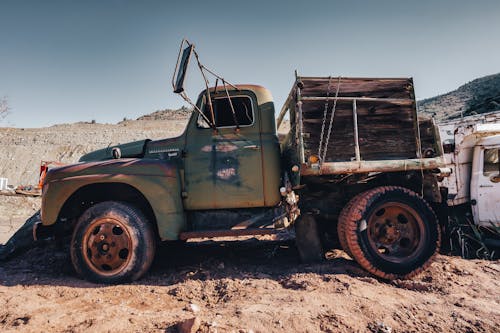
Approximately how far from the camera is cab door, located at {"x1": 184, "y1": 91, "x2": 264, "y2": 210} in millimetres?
4043

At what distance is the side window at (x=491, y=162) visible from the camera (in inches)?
209

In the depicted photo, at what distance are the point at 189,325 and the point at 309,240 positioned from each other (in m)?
2.17

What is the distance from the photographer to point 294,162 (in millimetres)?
4082

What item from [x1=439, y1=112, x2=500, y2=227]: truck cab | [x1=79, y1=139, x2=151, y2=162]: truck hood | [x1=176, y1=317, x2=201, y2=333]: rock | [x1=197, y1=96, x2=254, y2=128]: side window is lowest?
[x1=176, y1=317, x2=201, y2=333]: rock

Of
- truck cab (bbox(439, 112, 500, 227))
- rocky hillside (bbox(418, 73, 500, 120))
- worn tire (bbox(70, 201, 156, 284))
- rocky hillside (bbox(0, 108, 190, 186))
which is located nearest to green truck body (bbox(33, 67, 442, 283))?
worn tire (bbox(70, 201, 156, 284))

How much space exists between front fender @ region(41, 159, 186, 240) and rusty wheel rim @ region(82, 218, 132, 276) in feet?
1.53

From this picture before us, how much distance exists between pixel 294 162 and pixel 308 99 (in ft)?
2.65

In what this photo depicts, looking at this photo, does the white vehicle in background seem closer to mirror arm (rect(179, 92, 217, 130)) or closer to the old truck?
the old truck

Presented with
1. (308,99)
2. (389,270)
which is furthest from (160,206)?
(389,270)

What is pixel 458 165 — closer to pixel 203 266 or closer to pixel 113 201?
pixel 203 266

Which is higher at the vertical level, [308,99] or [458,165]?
[308,99]

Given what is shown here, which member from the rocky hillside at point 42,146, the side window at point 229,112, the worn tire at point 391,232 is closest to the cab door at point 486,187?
the worn tire at point 391,232

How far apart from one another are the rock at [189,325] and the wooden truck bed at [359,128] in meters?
2.07

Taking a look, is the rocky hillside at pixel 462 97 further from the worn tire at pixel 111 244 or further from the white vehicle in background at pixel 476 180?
the worn tire at pixel 111 244
